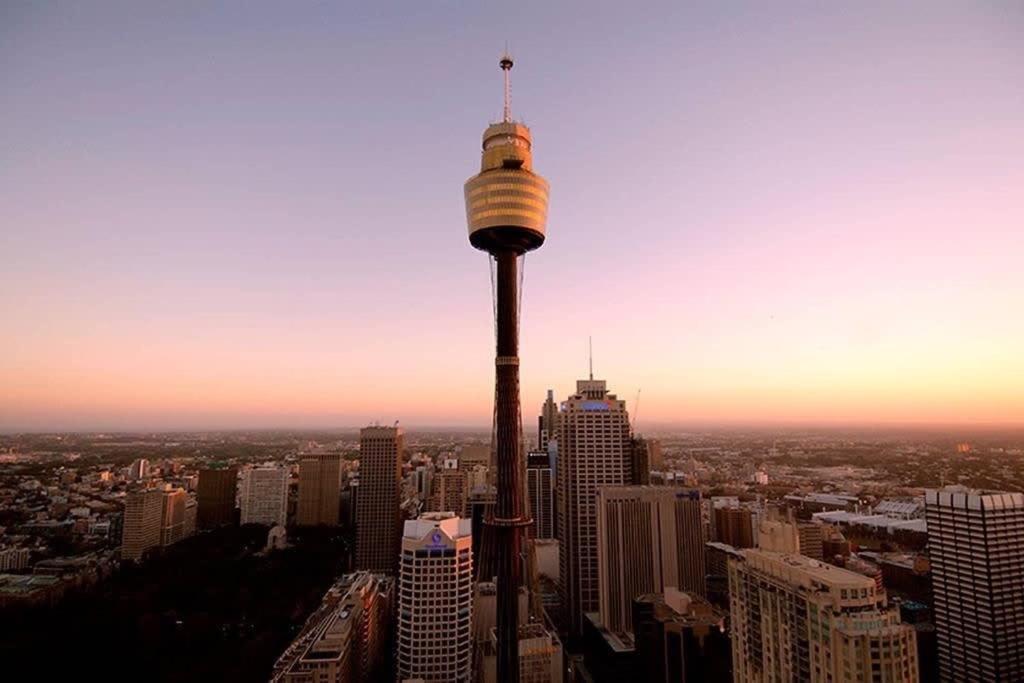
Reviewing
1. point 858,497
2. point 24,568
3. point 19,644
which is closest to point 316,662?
point 19,644

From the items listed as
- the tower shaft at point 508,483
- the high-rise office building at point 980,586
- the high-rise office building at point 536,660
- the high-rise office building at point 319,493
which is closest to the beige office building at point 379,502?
the high-rise office building at point 319,493

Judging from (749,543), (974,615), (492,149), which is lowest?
(749,543)

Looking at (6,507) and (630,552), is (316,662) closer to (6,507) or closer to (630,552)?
(630,552)

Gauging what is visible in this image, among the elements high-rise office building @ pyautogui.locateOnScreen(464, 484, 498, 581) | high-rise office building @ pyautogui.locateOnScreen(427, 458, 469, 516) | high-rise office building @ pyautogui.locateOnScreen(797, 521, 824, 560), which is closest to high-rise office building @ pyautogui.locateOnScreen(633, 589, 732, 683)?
high-rise office building @ pyautogui.locateOnScreen(797, 521, 824, 560)

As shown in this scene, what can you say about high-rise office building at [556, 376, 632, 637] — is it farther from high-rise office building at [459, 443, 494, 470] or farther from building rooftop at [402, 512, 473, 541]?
high-rise office building at [459, 443, 494, 470]

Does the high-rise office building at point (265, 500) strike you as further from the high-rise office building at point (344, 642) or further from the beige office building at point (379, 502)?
the high-rise office building at point (344, 642)
